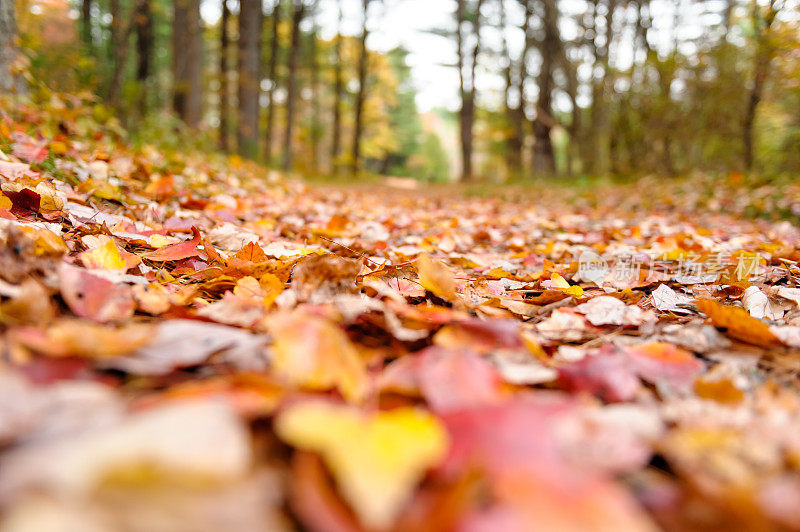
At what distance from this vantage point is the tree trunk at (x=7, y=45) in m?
2.97

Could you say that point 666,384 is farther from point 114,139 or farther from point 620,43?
point 620,43

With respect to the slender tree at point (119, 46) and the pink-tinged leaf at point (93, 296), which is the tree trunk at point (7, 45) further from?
the pink-tinged leaf at point (93, 296)

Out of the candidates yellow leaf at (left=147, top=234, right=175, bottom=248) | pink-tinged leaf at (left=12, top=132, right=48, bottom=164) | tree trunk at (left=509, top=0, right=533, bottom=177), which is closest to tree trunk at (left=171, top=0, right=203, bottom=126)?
pink-tinged leaf at (left=12, top=132, right=48, bottom=164)

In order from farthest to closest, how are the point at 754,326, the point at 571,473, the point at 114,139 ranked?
the point at 114,139, the point at 754,326, the point at 571,473

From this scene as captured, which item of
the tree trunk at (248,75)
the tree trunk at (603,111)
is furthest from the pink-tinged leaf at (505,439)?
the tree trunk at (603,111)

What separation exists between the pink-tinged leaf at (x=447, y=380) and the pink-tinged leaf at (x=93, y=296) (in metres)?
0.53

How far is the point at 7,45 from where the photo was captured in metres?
3.03

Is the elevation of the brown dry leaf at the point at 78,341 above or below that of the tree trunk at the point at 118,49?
below

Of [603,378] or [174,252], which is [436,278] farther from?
[174,252]

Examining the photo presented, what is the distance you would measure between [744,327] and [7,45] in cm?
390

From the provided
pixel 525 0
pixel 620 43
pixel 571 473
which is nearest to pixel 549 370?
pixel 571 473

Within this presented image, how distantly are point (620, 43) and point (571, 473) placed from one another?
12.5 metres

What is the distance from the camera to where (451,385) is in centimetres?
69

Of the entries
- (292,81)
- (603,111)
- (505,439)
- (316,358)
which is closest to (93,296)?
(316,358)
